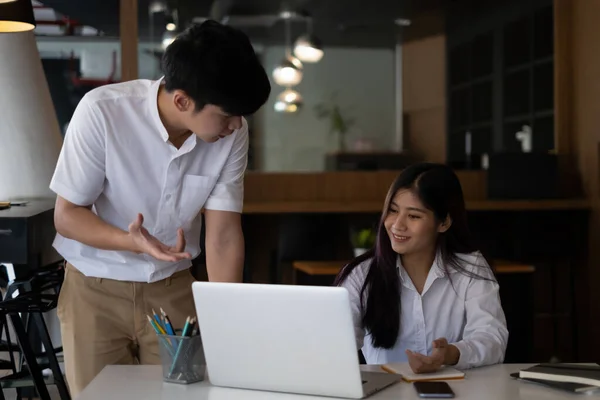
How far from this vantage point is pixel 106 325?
7.47 feet

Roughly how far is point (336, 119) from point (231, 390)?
17.1ft

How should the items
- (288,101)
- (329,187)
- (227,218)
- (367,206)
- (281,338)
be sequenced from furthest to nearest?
(288,101) → (329,187) → (367,206) → (227,218) → (281,338)

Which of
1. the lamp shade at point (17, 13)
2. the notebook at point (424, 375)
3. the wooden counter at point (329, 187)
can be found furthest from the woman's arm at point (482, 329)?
the wooden counter at point (329, 187)

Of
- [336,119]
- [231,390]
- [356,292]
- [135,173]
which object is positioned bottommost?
[231,390]

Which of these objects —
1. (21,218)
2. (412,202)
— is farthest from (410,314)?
(21,218)

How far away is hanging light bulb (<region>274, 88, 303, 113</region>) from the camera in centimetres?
693

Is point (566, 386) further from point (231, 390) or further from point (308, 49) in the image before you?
point (308, 49)

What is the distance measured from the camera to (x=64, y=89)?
645cm

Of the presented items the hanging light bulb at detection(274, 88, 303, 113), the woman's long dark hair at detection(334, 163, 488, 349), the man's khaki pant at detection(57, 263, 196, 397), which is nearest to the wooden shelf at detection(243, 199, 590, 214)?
the hanging light bulb at detection(274, 88, 303, 113)

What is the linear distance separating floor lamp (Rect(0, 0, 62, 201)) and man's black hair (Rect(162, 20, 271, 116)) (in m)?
2.90

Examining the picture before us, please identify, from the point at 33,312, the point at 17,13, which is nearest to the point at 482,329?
the point at 33,312

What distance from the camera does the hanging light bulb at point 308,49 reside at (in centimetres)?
702

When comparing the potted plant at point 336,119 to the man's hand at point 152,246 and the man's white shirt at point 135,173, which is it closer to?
the man's white shirt at point 135,173

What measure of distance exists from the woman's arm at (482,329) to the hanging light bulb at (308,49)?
460cm
